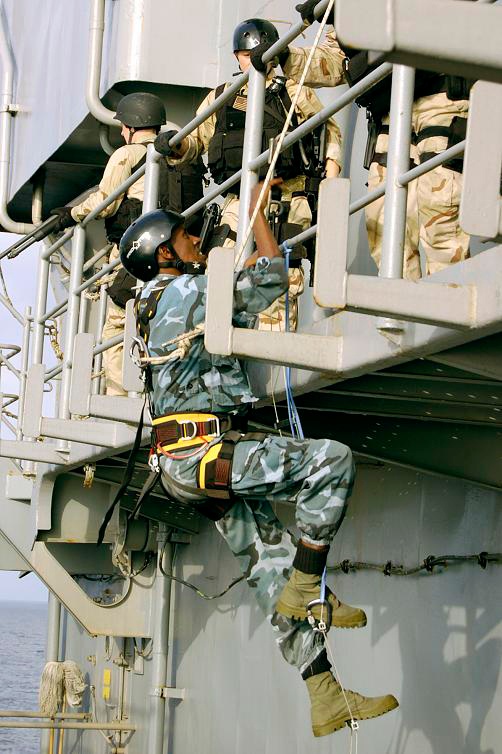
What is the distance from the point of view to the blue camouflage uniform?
4.61 m

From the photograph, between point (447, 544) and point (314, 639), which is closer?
point (314, 639)

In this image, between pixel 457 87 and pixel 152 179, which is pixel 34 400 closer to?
pixel 152 179

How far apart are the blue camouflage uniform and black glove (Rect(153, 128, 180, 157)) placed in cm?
130

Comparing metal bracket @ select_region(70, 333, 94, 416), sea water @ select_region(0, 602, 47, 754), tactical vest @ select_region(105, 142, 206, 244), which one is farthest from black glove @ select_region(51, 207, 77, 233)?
sea water @ select_region(0, 602, 47, 754)

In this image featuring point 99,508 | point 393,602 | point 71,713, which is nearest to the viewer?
point 393,602

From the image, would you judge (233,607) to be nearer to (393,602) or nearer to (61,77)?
(393,602)

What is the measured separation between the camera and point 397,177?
3992 mm

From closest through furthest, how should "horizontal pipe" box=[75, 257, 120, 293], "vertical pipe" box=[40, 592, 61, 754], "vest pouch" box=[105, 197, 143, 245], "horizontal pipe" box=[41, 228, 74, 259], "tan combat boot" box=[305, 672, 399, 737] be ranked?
1. "tan combat boot" box=[305, 672, 399, 737]
2. "horizontal pipe" box=[75, 257, 120, 293]
3. "vest pouch" box=[105, 197, 143, 245]
4. "horizontal pipe" box=[41, 228, 74, 259]
5. "vertical pipe" box=[40, 592, 61, 754]

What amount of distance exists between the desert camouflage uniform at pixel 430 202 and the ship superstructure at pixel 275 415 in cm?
34

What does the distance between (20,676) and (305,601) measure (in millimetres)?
59176

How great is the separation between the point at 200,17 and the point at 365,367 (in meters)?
5.01

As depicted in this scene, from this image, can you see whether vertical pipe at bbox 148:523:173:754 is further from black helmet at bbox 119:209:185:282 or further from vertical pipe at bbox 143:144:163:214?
black helmet at bbox 119:209:185:282

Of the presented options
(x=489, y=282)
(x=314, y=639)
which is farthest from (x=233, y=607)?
(x=489, y=282)

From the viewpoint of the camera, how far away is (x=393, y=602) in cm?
632
